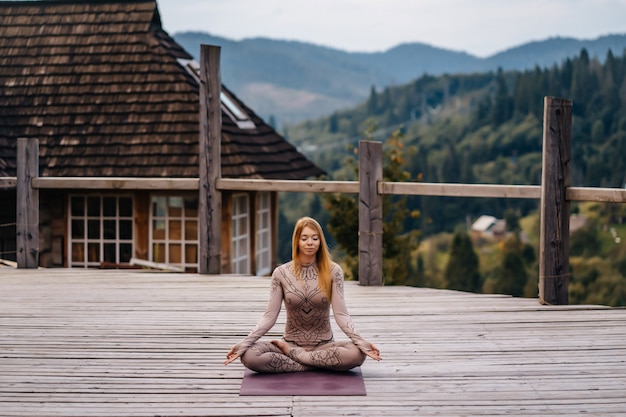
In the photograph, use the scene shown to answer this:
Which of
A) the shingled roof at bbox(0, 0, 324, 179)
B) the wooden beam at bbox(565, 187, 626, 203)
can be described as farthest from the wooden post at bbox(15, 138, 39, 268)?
the shingled roof at bbox(0, 0, 324, 179)

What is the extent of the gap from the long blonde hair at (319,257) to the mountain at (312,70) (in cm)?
13118

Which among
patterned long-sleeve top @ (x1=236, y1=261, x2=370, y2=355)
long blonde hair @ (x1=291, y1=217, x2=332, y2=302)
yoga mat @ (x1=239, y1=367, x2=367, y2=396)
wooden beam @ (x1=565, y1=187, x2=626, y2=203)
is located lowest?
yoga mat @ (x1=239, y1=367, x2=367, y2=396)

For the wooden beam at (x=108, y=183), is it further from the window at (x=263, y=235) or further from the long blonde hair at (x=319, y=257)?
the window at (x=263, y=235)

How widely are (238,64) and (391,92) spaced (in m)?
61.0

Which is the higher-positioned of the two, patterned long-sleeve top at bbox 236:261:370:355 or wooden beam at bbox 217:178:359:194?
wooden beam at bbox 217:178:359:194

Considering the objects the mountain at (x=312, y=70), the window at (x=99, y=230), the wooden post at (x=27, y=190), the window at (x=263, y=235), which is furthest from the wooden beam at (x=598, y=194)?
the mountain at (x=312, y=70)

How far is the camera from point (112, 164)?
15.1m

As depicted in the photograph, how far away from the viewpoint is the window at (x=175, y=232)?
1459cm

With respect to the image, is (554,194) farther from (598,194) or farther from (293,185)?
(293,185)

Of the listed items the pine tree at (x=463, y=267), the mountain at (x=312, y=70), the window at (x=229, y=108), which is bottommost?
the pine tree at (x=463, y=267)

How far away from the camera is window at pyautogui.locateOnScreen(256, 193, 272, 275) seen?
632 inches

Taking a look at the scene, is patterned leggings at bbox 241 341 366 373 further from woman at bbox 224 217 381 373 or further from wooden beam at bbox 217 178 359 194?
wooden beam at bbox 217 178 359 194

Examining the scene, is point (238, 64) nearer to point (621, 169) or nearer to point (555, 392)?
point (621, 169)

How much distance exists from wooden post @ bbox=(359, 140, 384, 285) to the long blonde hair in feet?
8.59
